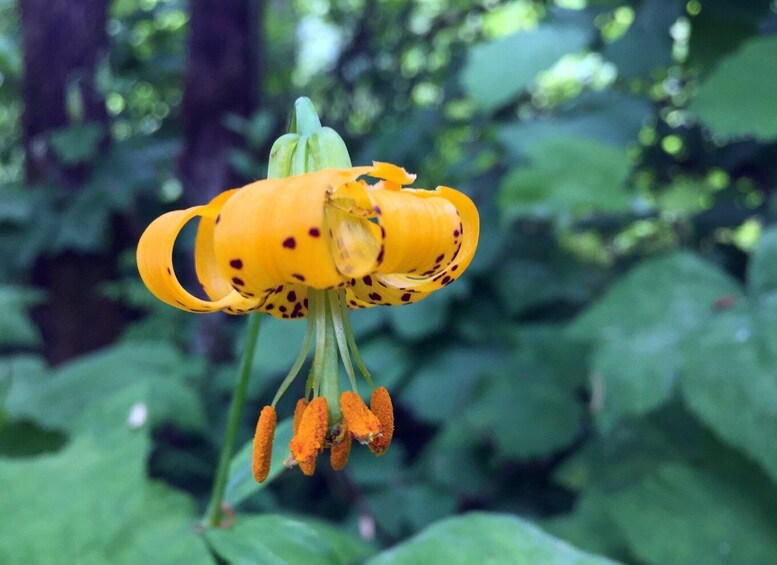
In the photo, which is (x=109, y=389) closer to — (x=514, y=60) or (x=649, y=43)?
(x=514, y=60)

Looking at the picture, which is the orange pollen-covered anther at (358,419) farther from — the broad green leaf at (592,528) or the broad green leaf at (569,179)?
the broad green leaf at (569,179)

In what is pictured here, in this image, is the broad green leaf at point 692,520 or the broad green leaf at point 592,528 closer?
the broad green leaf at point 692,520

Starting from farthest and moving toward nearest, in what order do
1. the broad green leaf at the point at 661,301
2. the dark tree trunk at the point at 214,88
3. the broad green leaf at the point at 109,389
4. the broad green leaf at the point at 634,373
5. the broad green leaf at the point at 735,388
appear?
the dark tree trunk at the point at 214,88 < the broad green leaf at the point at 109,389 < the broad green leaf at the point at 661,301 < the broad green leaf at the point at 634,373 < the broad green leaf at the point at 735,388

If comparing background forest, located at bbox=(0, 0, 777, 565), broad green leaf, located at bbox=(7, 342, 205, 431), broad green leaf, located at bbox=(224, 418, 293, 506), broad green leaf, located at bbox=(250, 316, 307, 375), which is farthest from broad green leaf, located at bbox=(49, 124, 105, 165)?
broad green leaf, located at bbox=(224, 418, 293, 506)

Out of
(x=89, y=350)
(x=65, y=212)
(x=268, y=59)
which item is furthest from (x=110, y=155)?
(x=268, y=59)

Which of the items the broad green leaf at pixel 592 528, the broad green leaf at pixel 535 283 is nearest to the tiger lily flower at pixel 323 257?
the broad green leaf at pixel 592 528

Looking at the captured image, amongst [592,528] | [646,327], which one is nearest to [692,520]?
[592,528]
